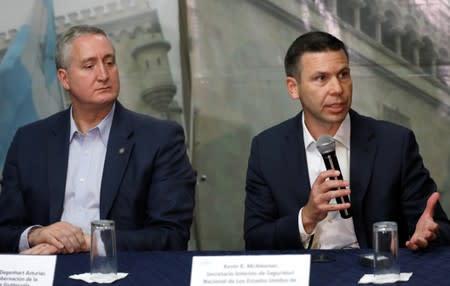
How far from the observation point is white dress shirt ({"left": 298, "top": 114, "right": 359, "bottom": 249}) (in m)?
3.65

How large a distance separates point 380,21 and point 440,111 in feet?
1.63

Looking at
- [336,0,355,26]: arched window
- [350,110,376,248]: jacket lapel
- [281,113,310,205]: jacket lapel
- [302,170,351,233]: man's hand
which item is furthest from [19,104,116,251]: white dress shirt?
[336,0,355,26]: arched window

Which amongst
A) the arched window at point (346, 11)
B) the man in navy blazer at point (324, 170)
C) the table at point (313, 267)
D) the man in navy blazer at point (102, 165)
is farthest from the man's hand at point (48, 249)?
the arched window at point (346, 11)

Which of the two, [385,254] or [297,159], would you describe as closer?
[385,254]

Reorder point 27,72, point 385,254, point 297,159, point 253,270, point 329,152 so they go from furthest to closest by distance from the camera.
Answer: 1. point 27,72
2. point 297,159
3. point 329,152
4. point 385,254
5. point 253,270

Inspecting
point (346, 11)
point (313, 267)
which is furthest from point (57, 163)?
Answer: point (346, 11)

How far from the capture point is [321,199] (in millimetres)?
3279

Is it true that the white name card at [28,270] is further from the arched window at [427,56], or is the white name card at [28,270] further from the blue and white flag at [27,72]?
the arched window at [427,56]

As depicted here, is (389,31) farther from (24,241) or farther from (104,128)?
(24,241)

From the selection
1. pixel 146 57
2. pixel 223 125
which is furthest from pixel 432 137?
A: pixel 146 57

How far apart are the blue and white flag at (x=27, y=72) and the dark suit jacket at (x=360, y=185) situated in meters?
1.50

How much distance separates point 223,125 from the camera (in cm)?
487

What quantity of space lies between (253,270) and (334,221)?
1051mm

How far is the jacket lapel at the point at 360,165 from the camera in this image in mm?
3643
